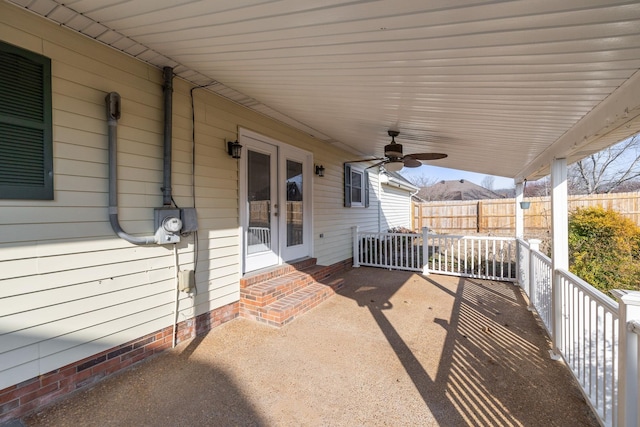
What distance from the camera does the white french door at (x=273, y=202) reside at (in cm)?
402

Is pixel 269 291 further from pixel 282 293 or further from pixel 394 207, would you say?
pixel 394 207

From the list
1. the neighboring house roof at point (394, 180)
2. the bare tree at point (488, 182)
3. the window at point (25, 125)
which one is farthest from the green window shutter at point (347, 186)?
the bare tree at point (488, 182)

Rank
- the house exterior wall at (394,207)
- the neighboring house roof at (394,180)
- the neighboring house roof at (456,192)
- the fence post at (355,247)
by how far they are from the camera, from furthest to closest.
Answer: the neighboring house roof at (456,192) < the house exterior wall at (394,207) < the neighboring house roof at (394,180) < the fence post at (355,247)

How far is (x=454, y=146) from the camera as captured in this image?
4.69 meters

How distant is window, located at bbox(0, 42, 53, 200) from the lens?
1952mm

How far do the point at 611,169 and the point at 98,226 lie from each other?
22055 mm

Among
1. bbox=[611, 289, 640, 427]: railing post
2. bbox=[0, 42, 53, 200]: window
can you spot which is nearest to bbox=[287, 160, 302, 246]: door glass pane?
bbox=[0, 42, 53, 200]: window

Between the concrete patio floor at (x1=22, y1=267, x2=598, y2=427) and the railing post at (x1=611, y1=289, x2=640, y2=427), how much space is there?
0.52m

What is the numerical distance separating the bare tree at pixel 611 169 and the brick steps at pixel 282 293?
55.3 feet

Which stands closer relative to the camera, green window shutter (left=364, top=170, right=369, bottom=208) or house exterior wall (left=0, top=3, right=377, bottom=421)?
house exterior wall (left=0, top=3, right=377, bottom=421)

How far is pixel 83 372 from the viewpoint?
7.58 ft

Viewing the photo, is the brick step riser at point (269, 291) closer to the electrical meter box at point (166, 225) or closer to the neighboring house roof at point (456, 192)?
the electrical meter box at point (166, 225)

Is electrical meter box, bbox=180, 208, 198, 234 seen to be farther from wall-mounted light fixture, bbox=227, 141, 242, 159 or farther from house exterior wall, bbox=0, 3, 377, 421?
wall-mounted light fixture, bbox=227, 141, 242, 159

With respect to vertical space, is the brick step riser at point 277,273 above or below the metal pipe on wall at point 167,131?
below
